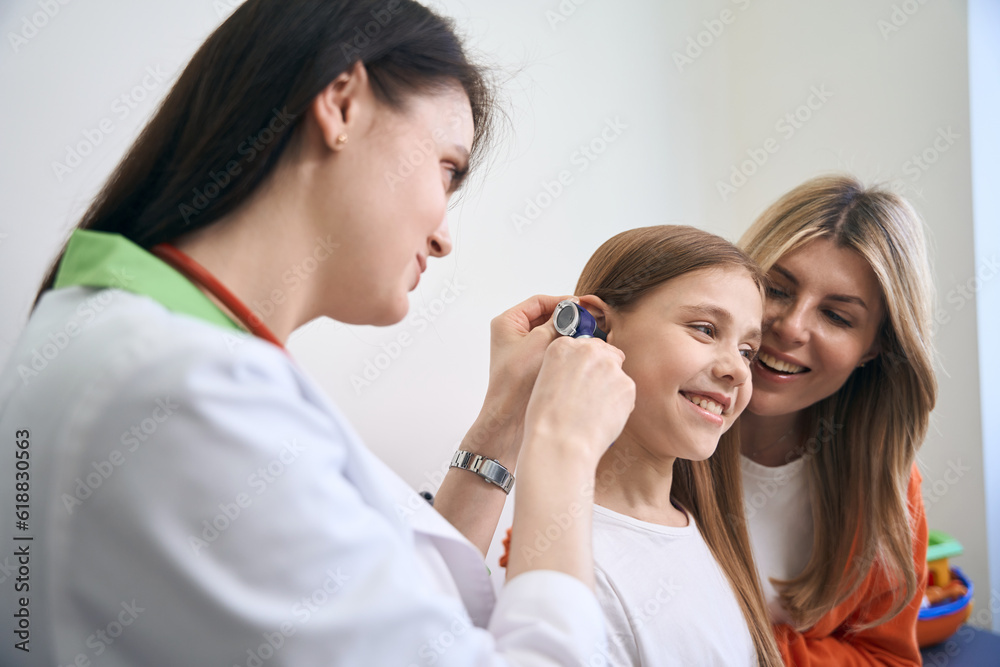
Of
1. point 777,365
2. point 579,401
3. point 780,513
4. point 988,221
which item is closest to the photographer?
point 579,401

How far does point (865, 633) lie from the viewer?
1.58 metres

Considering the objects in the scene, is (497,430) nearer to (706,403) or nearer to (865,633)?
(706,403)

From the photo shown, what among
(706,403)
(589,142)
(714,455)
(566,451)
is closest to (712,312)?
(706,403)

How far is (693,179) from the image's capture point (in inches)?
111

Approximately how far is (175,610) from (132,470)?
116 mm

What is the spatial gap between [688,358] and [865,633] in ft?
2.83

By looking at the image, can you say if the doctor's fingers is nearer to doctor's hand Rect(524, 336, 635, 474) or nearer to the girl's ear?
doctor's hand Rect(524, 336, 635, 474)

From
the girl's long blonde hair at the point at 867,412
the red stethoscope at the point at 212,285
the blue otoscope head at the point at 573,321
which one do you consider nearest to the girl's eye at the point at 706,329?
the blue otoscope head at the point at 573,321

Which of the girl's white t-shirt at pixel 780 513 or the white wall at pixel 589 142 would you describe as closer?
the white wall at pixel 589 142

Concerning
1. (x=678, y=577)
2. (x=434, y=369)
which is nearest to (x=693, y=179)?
(x=434, y=369)

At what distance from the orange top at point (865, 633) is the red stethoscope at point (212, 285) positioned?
940 millimetres

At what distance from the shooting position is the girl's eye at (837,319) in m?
1.56

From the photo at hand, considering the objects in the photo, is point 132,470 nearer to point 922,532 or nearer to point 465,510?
point 465,510

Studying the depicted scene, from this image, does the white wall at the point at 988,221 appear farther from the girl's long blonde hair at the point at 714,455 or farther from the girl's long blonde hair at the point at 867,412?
the girl's long blonde hair at the point at 714,455
